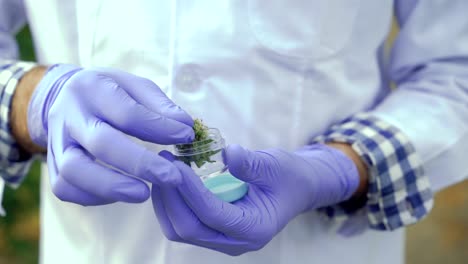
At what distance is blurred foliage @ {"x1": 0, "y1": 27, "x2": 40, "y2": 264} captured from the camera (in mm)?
3197

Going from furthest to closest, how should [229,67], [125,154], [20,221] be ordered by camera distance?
[20,221]
[229,67]
[125,154]

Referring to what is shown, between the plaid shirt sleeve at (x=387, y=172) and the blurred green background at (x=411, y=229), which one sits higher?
the plaid shirt sleeve at (x=387, y=172)

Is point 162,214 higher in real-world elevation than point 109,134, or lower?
lower

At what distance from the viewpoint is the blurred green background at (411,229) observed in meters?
3.21

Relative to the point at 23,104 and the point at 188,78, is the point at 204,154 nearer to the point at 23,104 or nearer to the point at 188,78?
the point at 188,78

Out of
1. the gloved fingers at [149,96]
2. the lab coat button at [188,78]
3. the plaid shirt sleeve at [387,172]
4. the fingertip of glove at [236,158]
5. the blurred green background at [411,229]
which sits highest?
the gloved fingers at [149,96]

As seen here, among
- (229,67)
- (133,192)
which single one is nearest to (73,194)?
(133,192)

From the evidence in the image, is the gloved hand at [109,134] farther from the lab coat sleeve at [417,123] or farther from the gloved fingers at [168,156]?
the lab coat sleeve at [417,123]

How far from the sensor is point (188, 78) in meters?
1.16

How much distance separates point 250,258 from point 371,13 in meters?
0.47

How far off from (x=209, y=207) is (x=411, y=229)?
2.81m

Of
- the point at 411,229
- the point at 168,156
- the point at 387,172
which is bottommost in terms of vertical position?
the point at 411,229

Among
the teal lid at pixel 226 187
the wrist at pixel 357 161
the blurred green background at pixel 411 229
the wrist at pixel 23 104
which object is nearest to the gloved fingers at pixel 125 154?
the teal lid at pixel 226 187

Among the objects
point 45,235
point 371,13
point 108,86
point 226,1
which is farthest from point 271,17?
point 45,235
